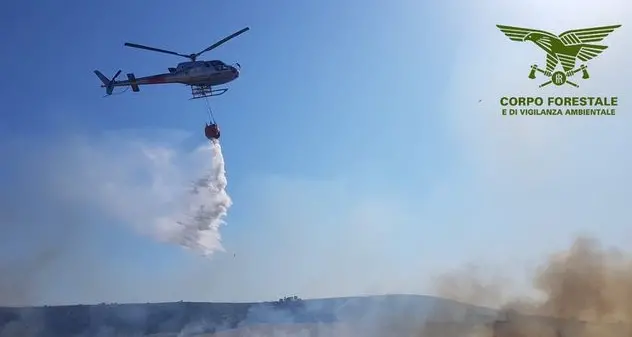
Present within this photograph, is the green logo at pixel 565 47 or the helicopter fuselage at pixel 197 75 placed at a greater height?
the green logo at pixel 565 47

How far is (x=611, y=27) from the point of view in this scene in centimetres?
1415

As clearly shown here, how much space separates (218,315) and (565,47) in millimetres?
9791

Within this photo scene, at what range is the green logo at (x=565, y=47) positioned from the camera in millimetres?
14180

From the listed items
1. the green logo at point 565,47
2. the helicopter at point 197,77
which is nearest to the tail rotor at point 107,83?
the helicopter at point 197,77

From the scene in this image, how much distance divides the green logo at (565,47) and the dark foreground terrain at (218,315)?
566cm

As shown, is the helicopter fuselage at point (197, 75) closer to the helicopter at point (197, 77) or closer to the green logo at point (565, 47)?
the helicopter at point (197, 77)

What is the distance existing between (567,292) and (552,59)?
553 cm

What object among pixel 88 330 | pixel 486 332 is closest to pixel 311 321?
pixel 486 332

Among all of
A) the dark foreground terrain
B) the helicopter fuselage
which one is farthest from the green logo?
the helicopter fuselage

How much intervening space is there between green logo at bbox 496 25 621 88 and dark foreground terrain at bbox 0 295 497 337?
18.6 feet

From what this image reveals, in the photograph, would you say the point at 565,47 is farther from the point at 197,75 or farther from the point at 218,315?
the point at 218,315

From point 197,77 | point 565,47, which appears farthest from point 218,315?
point 565,47

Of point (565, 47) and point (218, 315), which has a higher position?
point (565, 47)

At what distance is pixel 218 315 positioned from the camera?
14516 millimetres
